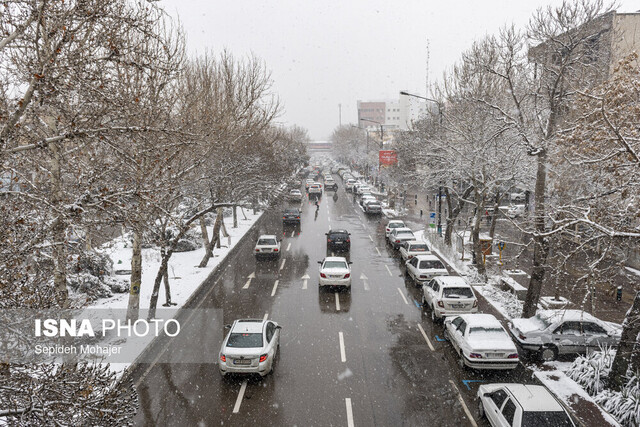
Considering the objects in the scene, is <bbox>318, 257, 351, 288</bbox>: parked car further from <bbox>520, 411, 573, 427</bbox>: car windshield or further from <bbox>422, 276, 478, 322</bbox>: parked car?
<bbox>520, 411, 573, 427</bbox>: car windshield

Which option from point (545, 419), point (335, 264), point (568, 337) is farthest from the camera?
point (335, 264)

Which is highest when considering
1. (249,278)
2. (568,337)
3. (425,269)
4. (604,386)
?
(425,269)

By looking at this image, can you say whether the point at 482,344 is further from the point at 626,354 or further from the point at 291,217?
the point at 291,217

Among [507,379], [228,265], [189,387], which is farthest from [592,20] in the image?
[228,265]

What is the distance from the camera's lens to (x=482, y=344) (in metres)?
11.9

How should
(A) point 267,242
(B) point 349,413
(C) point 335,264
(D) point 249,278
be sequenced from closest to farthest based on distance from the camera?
(B) point 349,413 → (C) point 335,264 → (D) point 249,278 → (A) point 267,242

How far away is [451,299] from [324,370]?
5.67 m

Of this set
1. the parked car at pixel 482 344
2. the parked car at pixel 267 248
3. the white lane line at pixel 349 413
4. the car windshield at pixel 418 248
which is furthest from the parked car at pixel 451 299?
the parked car at pixel 267 248

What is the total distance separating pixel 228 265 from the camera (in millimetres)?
25047

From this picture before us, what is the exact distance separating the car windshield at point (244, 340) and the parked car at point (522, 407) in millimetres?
5765

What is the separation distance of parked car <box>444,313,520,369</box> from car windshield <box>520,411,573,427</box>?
3297 mm

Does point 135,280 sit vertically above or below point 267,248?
above

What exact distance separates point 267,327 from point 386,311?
607 centimetres

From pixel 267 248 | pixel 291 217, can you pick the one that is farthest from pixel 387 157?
pixel 267 248
